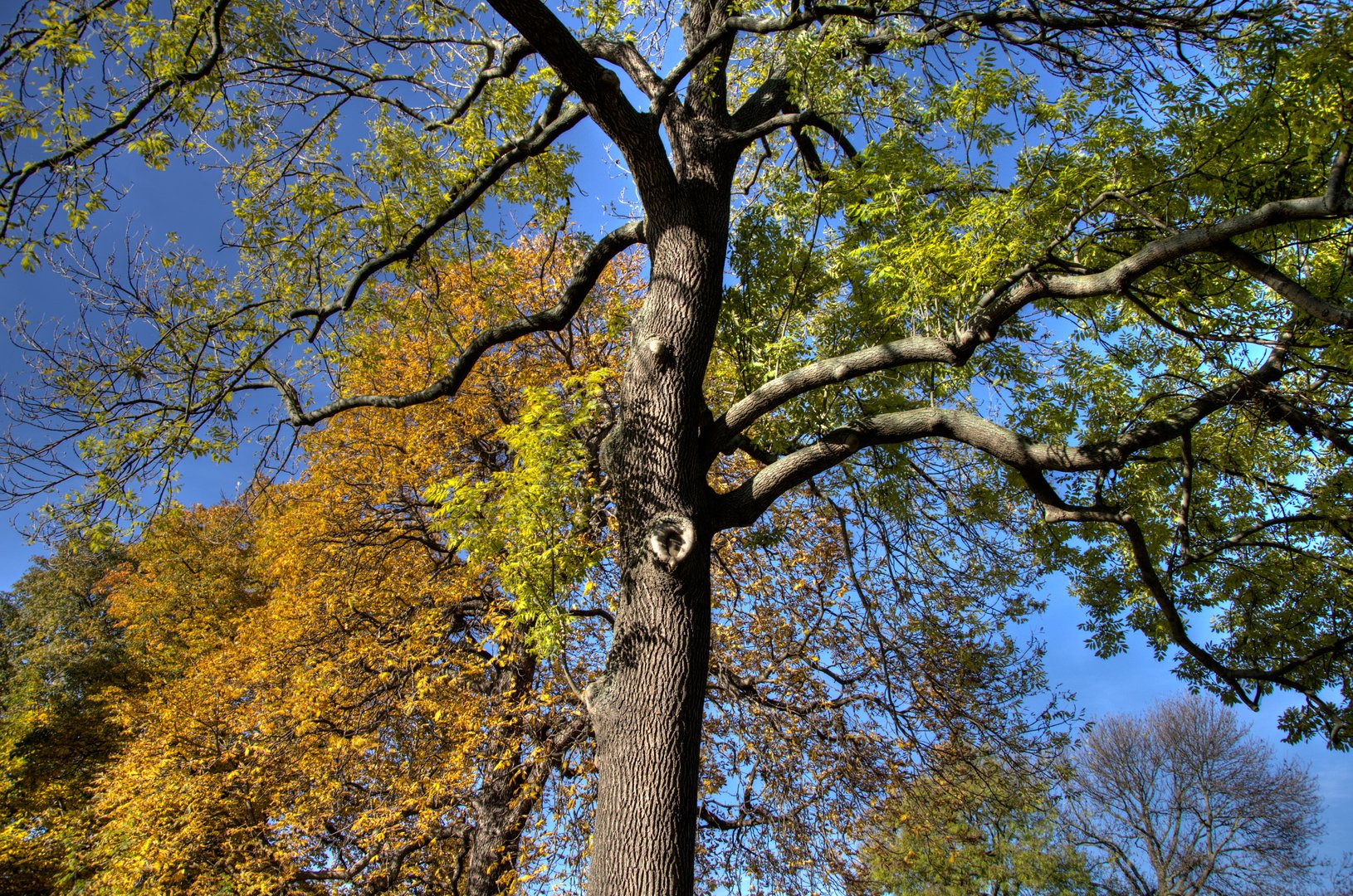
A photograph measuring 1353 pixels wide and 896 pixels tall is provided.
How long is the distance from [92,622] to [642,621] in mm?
22322

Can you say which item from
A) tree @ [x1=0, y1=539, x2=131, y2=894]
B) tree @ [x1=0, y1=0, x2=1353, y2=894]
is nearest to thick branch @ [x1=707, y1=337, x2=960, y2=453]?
tree @ [x1=0, y1=0, x2=1353, y2=894]

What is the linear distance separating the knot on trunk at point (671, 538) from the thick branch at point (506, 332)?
217 centimetres

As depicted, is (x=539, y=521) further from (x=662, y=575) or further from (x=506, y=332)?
(x=506, y=332)

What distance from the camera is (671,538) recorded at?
13.8 ft

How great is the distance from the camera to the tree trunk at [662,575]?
3.61 metres

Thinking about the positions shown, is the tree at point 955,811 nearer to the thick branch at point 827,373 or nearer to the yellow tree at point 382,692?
the yellow tree at point 382,692

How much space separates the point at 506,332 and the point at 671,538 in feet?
7.92

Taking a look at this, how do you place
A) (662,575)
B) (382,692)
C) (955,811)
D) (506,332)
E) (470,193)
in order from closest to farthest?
(662,575) < (506,332) < (470,193) < (955,811) < (382,692)

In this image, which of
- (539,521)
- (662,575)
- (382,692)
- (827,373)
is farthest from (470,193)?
(382,692)

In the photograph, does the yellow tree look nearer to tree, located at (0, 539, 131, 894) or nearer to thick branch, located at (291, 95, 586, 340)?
thick branch, located at (291, 95, 586, 340)

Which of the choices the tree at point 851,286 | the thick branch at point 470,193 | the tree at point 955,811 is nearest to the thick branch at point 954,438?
the tree at point 851,286

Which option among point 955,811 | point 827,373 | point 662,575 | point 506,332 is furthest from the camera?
point 955,811

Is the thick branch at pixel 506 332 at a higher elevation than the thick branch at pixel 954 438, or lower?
higher

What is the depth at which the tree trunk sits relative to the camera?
361 cm
